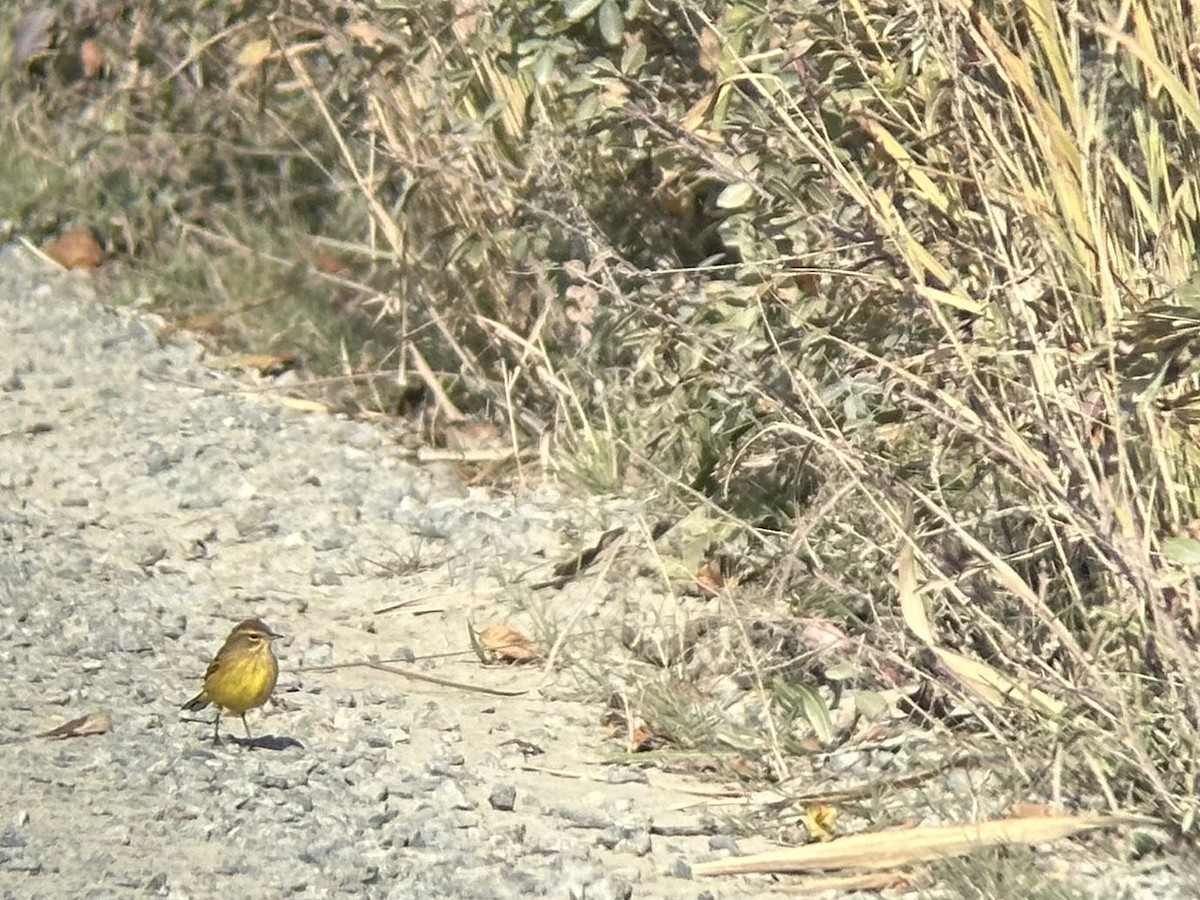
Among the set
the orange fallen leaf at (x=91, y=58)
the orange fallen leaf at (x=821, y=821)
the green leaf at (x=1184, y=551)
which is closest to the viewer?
the green leaf at (x=1184, y=551)

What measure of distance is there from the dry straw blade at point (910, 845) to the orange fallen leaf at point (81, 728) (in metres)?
1.48

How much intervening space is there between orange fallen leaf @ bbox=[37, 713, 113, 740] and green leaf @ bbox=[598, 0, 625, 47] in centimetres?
200

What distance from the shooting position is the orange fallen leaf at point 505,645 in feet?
18.2

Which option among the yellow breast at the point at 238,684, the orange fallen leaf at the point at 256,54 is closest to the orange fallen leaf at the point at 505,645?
the yellow breast at the point at 238,684

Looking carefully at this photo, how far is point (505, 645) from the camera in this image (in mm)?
5594

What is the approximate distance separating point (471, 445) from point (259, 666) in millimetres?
1991

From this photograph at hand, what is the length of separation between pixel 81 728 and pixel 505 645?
1.15 m

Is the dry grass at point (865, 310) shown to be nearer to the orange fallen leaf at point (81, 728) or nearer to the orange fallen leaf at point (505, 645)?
the orange fallen leaf at point (505, 645)

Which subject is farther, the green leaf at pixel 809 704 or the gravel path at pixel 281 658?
the green leaf at pixel 809 704

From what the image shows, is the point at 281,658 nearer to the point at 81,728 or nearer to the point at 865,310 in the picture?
the point at 81,728

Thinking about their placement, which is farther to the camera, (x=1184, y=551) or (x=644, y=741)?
(x=644, y=741)

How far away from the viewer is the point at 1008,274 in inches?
174

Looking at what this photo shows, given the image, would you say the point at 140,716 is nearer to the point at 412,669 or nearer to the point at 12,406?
the point at 412,669

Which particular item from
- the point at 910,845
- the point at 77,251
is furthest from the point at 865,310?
the point at 77,251
